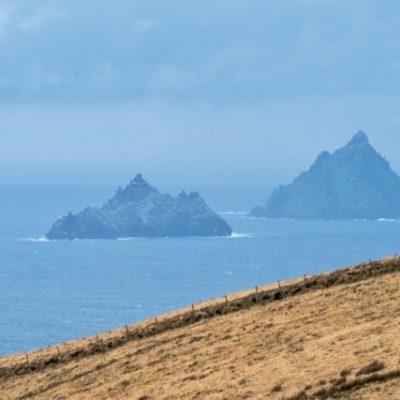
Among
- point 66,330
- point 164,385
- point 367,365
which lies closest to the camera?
point 367,365

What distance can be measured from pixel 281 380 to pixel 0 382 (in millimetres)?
22236

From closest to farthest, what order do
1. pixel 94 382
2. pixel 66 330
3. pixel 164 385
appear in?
1. pixel 164 385
2. pixel 94 382
3. pixel 66 330

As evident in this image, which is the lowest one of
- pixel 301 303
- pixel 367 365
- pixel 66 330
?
pixel 367 365

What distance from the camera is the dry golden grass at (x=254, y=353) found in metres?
37.1

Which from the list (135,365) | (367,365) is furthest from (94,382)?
(367,365)

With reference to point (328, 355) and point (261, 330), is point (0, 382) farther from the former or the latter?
point (328, 355)

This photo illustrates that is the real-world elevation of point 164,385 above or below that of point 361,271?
below

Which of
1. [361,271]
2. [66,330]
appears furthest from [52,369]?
[66,330]

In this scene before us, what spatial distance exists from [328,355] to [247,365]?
175 inches

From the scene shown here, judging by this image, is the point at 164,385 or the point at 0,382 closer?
the point at 164,385

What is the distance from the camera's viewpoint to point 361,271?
200ft

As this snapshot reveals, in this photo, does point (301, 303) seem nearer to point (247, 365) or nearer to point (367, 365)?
point (247, 365)

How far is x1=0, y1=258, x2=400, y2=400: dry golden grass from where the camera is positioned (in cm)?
3705

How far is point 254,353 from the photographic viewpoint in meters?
45.8
